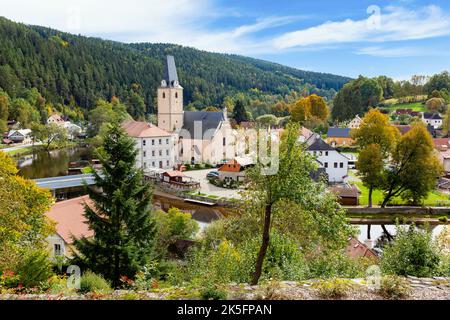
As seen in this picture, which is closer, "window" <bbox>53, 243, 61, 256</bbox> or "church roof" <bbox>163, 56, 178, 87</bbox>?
"window" <bbox>53, 243, 61, 256</bbox>

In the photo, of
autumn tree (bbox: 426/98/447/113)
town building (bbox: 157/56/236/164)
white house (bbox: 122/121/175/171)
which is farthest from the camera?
autumn tree (bbox: 426/98/447/113)

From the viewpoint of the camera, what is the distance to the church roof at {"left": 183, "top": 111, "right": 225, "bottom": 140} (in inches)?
1601

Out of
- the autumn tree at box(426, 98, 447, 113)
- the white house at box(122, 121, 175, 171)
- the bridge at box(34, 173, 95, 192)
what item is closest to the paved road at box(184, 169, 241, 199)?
the white house at box(122, 121, 175, 171)

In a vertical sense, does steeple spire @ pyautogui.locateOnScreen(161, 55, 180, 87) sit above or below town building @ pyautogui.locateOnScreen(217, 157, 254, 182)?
above

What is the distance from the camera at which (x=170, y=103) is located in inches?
1630

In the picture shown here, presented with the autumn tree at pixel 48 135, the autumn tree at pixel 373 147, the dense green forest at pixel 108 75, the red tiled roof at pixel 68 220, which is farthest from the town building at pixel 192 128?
the dense green forest at pixel 108 75

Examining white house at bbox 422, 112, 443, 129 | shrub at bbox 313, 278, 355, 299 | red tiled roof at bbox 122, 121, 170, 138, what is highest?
white house at bbox 422, 112, 443, 129

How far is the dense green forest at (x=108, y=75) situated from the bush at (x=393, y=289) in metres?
86.1

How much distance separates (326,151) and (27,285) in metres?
27.0

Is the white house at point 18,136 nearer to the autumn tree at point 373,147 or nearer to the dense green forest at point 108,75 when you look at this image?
the dense green forest at point 108,75

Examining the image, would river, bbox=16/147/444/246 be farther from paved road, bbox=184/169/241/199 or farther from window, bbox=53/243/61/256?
window, bbox=53/243/61/256

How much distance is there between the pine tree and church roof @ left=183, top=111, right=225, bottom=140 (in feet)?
94.1

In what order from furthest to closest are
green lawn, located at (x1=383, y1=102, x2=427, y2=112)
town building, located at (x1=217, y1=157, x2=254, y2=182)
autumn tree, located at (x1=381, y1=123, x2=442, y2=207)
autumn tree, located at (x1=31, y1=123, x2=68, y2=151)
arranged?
green lawn, located at (x1=383, y1=102, x2=427, y2=112)
autumn tree, located at (x1=31, y1=123, x2=68, y2=151)
town building, located at (x1=217, y1=157, x2=254, y2=182)
autumn tree, located at (x1=381, y1=123, x2=442, y2=207)

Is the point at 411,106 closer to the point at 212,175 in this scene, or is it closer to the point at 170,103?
the point at 170,103
